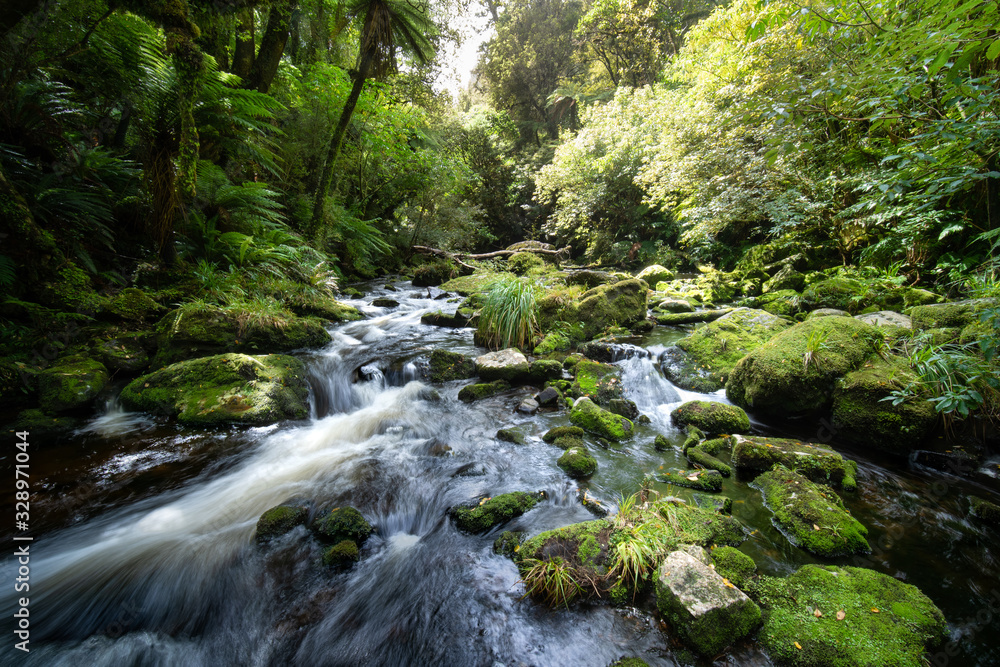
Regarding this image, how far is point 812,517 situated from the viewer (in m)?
2.61

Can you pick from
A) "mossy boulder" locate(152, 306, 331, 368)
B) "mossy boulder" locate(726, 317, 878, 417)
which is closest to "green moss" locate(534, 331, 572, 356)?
"mossy boulder" locate(726, 317, 878, 417)

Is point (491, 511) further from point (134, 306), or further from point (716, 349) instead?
point (134, 306)

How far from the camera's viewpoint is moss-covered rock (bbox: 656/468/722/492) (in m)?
3.11

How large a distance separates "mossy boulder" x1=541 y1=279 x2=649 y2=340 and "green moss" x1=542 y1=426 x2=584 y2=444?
306cm

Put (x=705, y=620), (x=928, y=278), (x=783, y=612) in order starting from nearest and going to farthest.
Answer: (x=705, y=620) → (x=783, y=612) → (x=928, y=278)

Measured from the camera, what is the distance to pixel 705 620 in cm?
184

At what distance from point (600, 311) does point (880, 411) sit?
4034mm

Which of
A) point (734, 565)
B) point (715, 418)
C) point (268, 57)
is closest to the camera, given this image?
point (734, 565)

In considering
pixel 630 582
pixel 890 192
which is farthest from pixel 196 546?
pixel 890 192

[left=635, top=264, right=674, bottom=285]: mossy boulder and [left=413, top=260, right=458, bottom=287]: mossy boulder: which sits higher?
[left=413, top=260, right=458, bottom=287]: mossy boulder

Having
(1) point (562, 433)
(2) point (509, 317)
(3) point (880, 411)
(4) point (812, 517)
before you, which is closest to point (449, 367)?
(2) point (509, 317)

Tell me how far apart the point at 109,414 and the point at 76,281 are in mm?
1916

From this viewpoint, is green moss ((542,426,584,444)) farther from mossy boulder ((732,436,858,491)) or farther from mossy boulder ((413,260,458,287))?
mossy boulder ((413,260,458,287))

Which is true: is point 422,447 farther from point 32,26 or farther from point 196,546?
point 32,26
